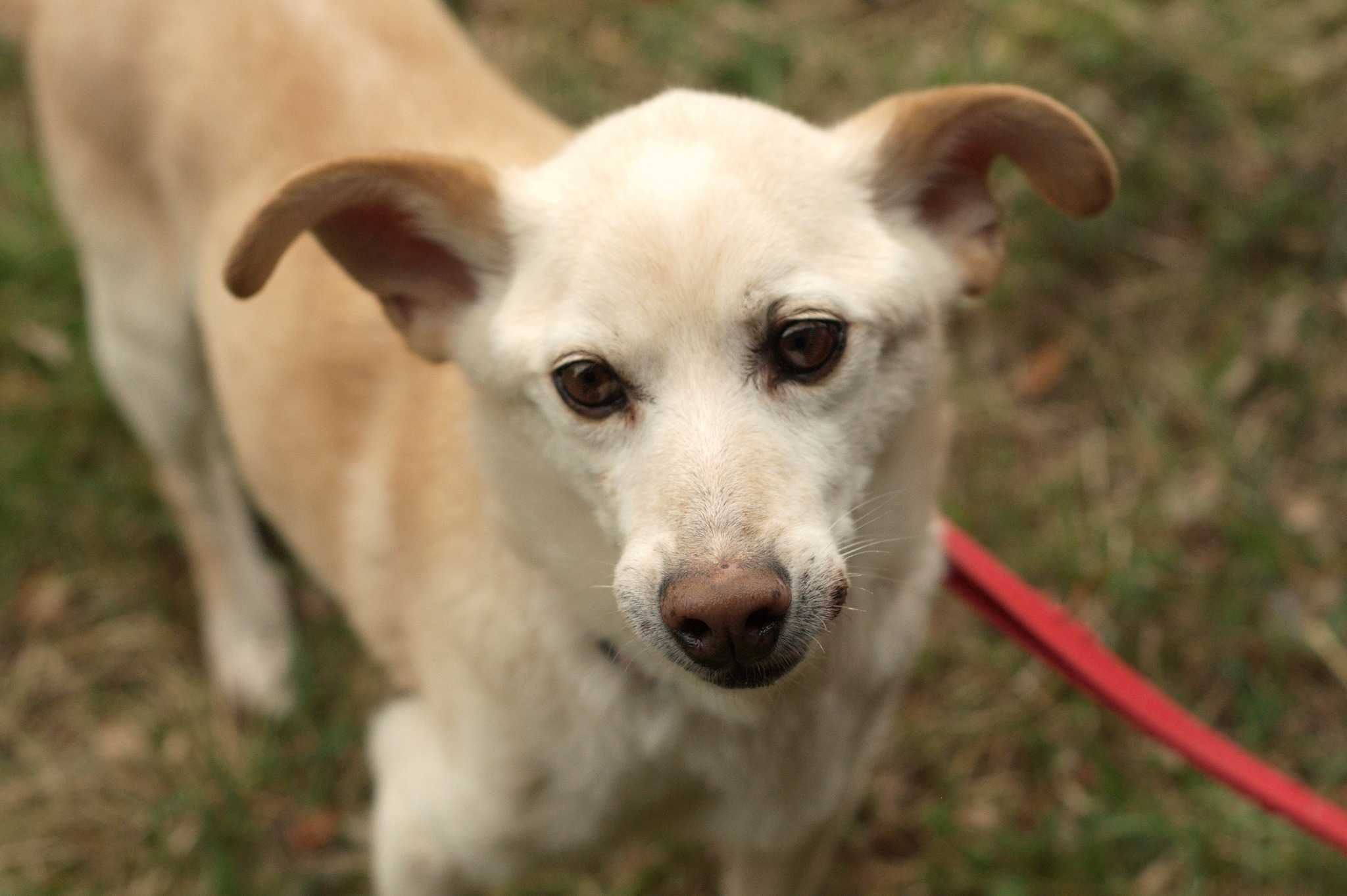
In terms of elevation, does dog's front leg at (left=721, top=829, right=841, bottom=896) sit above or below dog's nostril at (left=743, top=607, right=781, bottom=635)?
below

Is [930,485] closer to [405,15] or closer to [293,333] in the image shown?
[293,333]

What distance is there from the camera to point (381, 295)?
6.79 ft

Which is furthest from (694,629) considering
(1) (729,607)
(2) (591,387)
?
(2) (591,387)

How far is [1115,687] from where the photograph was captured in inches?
101

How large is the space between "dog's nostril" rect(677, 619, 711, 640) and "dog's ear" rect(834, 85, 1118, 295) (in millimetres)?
776

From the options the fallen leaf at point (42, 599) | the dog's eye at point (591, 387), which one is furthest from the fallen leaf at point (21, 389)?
the dog's eye at point (591, 387)

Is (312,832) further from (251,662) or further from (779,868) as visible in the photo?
(779,868)

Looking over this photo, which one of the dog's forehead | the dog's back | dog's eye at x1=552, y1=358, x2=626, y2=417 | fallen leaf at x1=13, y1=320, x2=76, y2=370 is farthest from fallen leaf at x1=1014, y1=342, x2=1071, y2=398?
fallen leaf at x1=13, y1=320, x2=76, y2=370

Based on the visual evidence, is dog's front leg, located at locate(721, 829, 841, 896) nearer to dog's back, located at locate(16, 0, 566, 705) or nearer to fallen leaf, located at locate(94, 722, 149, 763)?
dog's back, located at locate(16, 0, 566, 705)

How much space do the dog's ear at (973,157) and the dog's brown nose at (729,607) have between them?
720 millimetres

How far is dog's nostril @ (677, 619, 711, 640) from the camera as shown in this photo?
1.63m

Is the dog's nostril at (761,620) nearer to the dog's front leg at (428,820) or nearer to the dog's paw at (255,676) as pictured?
the dog's front leg at (428,820)

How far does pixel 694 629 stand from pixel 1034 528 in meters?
2.31

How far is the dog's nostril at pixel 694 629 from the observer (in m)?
1.63
